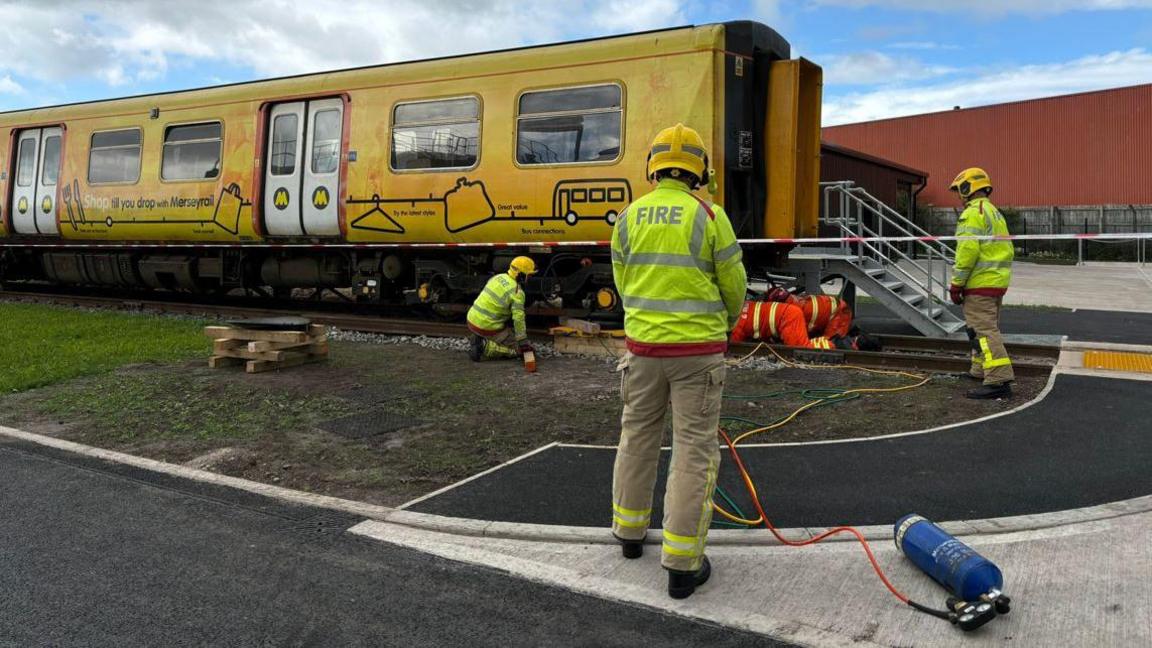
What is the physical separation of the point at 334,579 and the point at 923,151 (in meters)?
41.4

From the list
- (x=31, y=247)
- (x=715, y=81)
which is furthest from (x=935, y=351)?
(x=31, y=247)

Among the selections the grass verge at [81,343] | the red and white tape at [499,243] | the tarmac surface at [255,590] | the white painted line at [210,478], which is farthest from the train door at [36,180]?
the tarmac surface at [255,590]

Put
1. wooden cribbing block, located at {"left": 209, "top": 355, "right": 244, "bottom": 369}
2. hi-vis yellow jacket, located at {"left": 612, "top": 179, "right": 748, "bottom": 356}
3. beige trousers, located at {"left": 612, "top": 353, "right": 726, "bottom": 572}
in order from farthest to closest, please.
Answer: wooden cribbing block, located at {"left": 209, "top": 355, "right": 244, "bottom": 369}, hi-vis yellow jacket, located at {"left": 612, "top": 179, "right": 748, "bottom": 356}, beige trousers, located at {"left": 612, "top": 353, "right": 726, "bottom": 572}

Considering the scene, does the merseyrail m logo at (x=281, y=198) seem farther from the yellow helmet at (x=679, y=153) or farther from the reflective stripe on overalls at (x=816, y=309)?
the yellow helmet at (x=679, y=153)

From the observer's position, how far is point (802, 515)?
420 cm

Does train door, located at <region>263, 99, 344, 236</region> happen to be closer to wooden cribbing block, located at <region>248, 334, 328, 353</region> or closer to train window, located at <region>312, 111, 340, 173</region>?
train window, located at <region>312, 111, 340, 173</region>

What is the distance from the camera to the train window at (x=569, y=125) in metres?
9.29

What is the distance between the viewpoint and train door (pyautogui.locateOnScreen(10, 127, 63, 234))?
14422 millimetres

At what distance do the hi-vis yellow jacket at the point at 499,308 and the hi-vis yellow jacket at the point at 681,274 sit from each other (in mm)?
5165

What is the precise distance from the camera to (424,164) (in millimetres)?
10570

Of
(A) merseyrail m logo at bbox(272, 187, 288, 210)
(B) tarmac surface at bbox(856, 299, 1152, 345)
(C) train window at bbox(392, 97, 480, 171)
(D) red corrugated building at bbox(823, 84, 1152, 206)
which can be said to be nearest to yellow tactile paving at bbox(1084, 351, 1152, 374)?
(B) tarmac surface at bbox(856, 299, 1152, 345)

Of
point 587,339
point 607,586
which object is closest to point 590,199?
point 587,339

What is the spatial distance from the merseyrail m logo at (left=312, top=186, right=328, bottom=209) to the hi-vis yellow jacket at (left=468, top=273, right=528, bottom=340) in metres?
3.69

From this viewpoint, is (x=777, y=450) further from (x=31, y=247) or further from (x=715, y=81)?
(x=31, y=247)
